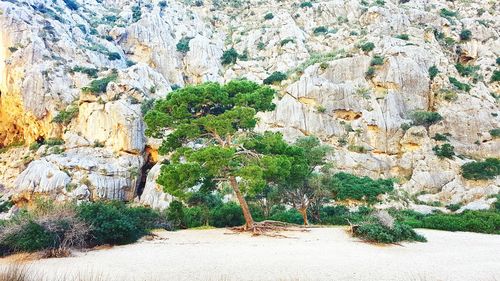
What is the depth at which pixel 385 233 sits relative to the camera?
44.1 ft

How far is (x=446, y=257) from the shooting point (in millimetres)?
10672

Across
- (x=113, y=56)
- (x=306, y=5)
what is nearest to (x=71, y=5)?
(x=113, y=56)

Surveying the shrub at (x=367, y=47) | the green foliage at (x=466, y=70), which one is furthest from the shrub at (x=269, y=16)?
the green foliage at (x=466, y=70)

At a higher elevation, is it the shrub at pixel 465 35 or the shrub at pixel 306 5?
the shrub at pixel 306 5

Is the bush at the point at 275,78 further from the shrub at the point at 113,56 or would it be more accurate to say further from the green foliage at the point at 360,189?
the shrub at the point at 113,56

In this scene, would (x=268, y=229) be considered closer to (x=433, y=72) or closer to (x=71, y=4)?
(x=433, y=72)

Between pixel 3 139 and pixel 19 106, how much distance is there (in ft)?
22.7

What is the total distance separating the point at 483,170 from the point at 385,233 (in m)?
28.8

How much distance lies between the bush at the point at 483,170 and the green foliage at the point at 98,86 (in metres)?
41.9

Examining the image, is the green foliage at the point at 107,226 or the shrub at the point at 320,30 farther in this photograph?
the shrub at the point at 320,30

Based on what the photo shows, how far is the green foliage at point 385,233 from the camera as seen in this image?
13344 mm

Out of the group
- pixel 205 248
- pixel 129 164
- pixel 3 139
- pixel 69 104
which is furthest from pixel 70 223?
pixel 3 139

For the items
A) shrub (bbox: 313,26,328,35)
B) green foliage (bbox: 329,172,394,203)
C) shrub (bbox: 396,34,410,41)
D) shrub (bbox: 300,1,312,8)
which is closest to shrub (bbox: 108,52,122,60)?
shrub (bbox: 313,26,328,35)

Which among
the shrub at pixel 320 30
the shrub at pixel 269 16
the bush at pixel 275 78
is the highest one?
the shrub at pixel 269 16
